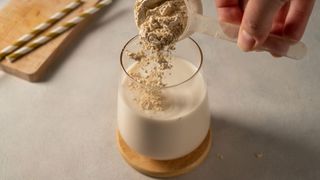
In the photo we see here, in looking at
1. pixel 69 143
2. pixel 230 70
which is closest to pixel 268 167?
pixel 230 70


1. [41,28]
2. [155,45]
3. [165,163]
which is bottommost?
[165,163]

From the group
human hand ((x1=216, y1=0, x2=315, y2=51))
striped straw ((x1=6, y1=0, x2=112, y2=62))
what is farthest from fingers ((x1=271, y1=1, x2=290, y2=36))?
striped straw ((x1=6, y1=0, x2=112, y2=62))

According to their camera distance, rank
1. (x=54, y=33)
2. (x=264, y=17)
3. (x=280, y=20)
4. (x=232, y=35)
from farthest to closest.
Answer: (x=54, y=33), (x=280, y=20), (x=232, y=35), (x=264, y=17)

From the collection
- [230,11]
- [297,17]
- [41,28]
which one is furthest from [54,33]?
[297,17]

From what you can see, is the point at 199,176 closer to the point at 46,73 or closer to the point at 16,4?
the point at 46,73

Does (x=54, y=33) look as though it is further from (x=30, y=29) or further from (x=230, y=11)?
(x=230, y=11)

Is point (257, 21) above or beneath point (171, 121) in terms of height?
above

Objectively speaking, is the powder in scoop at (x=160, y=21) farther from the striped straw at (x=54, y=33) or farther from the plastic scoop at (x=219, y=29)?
the striped straw at (x=54, y=33)
